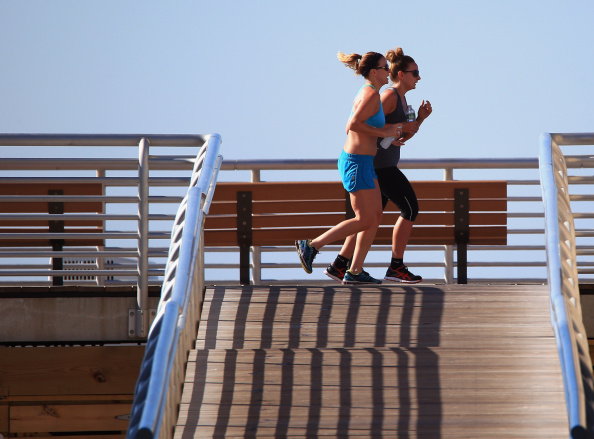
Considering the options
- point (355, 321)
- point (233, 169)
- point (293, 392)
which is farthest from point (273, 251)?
point (293, 392)

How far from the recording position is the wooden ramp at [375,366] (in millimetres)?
5469

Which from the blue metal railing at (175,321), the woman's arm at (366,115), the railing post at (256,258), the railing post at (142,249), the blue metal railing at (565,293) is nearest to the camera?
the blue metal railing at (565,293)

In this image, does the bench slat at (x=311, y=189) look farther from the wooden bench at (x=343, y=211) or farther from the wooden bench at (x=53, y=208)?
the wooden bench at (x=53, y=208)

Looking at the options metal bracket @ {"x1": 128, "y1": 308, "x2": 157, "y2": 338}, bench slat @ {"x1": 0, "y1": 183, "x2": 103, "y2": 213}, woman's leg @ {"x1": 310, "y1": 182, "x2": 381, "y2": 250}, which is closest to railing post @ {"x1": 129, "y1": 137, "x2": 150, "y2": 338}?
metal bracket @ {"x1": 128, "y1": 308, "x2": 157, "y2": 338}

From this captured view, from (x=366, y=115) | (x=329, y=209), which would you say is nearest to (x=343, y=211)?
(x=329, y=209)

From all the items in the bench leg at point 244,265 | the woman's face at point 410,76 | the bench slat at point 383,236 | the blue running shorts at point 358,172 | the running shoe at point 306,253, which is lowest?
the bench leg at point 244,265

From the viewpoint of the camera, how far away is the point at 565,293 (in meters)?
5.39

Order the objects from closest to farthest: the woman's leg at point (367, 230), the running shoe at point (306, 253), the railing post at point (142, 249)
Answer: the woman's leg at point (367, 230) < the railing post at point (142, 249) < the running shoe at point (306, 253)

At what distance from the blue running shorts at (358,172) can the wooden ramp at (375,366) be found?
2.73 feet

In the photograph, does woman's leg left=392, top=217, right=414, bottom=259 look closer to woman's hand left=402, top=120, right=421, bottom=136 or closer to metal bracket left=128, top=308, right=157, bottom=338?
woman's hand left=402, top=120, right=421, bottom=136

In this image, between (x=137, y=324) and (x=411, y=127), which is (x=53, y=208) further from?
(x=411, y=127)

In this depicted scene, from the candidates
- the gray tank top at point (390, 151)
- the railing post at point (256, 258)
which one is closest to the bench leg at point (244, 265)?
the railing post at point (256, 258)

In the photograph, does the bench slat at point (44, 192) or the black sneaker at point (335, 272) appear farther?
the bench slat at point (44, 192)

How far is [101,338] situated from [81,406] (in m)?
0.65
